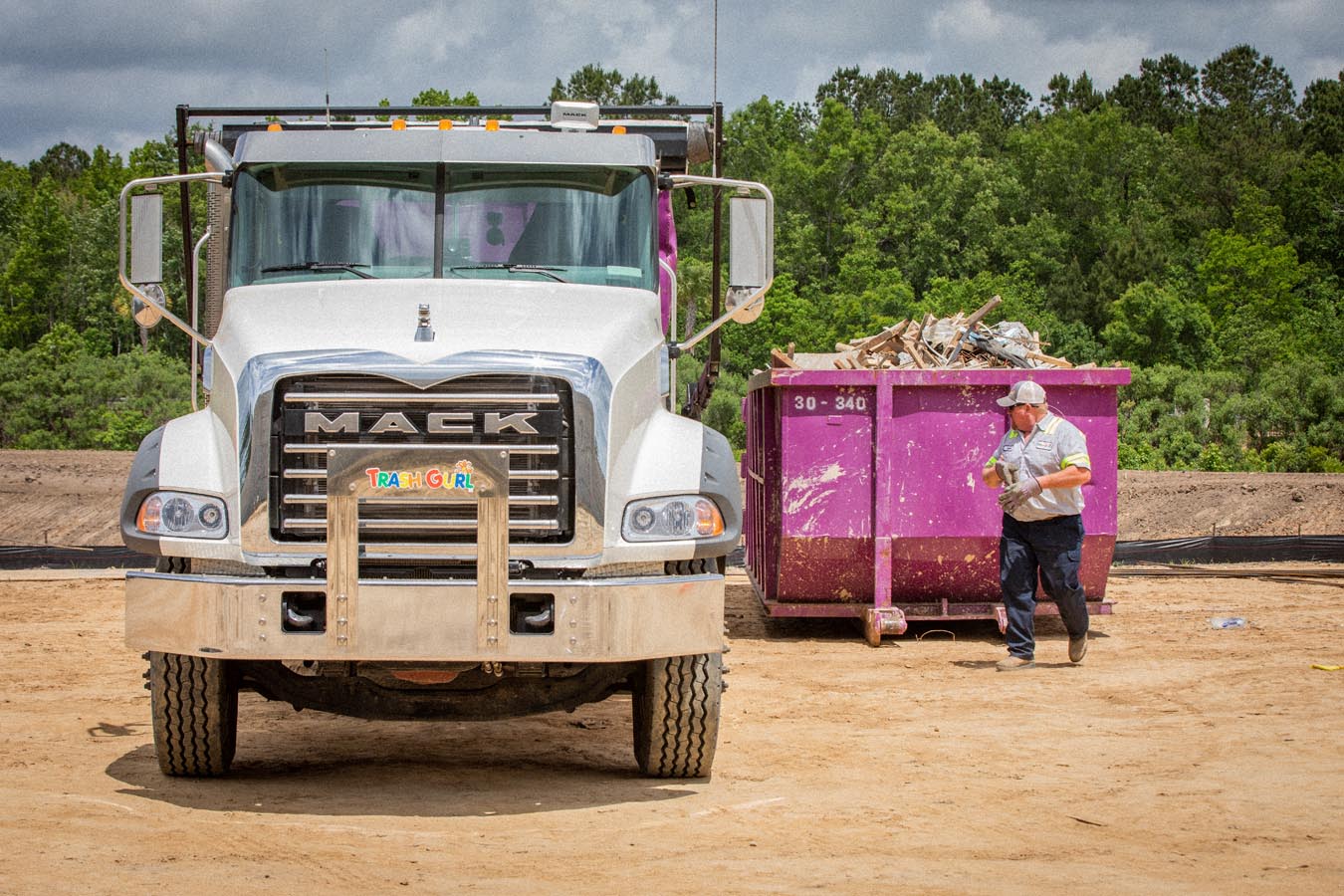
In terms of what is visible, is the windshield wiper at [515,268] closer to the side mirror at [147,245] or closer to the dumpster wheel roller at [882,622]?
the side mirror at [147,245]

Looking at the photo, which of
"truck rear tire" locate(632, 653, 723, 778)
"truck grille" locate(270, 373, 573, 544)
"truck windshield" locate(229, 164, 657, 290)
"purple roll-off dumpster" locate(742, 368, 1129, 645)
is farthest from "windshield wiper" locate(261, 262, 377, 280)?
"purple roll-off dumpster" locate(742, 368, 1129, 645)

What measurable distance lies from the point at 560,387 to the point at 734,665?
17.0 ft

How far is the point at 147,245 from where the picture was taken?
7879 mm

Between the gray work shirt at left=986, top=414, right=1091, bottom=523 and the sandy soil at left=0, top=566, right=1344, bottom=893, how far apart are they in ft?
3.58

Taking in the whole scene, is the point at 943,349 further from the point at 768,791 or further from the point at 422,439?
the point at 422,439

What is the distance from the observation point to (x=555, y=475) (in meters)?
6.41

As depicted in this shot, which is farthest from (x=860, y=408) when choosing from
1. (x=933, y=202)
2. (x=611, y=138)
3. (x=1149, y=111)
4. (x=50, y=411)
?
(x=1149, y=111)

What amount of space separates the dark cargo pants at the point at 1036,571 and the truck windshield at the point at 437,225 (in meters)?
4.25

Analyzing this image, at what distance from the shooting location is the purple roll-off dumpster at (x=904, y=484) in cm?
1202

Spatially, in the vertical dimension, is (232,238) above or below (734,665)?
above

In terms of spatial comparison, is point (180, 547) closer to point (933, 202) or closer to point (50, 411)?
point (50, 411)

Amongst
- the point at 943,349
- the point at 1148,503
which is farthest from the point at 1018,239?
the point at 943,349

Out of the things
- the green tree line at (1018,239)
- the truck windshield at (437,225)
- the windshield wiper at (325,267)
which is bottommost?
the windshield wiper at (325,267)

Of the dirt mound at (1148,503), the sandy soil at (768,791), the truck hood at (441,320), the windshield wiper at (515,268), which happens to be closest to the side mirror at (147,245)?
the truck hood at (441,320)
